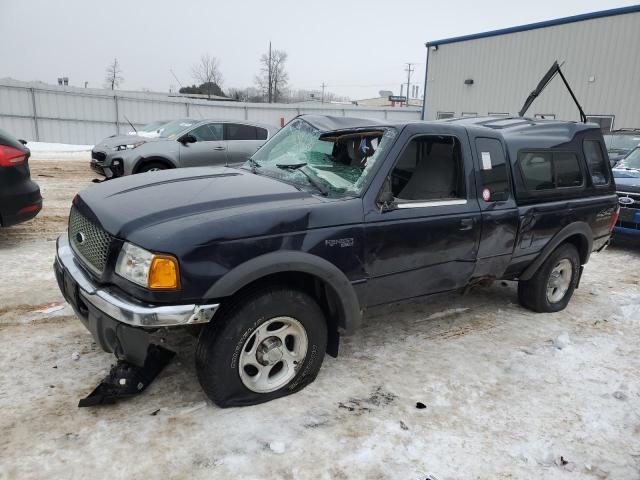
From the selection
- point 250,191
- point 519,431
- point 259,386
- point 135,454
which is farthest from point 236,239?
point 519,431

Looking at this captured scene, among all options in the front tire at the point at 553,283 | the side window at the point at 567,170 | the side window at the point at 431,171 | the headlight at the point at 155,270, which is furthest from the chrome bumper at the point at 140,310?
the side window at the point at 567,170

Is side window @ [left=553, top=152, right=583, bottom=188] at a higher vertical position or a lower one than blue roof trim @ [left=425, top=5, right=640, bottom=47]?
lower

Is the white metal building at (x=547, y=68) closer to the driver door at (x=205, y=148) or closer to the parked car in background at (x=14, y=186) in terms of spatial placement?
the driver door at (x=205, y=148)

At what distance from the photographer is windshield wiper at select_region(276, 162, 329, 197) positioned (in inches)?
132

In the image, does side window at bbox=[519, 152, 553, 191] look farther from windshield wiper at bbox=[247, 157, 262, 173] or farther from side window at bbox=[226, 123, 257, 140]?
side window at bbox=[226, 123, 257, 140]

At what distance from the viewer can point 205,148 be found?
10.3 m

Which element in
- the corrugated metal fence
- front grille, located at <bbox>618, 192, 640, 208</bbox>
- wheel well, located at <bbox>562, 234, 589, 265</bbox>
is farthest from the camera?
the corrugated metal fence

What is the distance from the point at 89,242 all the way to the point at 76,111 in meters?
21.9

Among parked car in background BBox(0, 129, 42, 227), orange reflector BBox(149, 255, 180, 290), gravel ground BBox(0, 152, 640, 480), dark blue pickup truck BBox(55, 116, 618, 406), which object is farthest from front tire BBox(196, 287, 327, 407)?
parked car in background BBox(0, 129, 42, 227)

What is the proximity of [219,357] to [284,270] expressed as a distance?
2.01 feet

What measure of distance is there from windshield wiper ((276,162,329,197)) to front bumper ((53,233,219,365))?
1.12m

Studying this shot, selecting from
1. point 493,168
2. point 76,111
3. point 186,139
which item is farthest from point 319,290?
point 76,111

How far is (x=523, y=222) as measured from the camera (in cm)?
423

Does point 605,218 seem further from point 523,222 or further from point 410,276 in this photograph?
point 410,276
